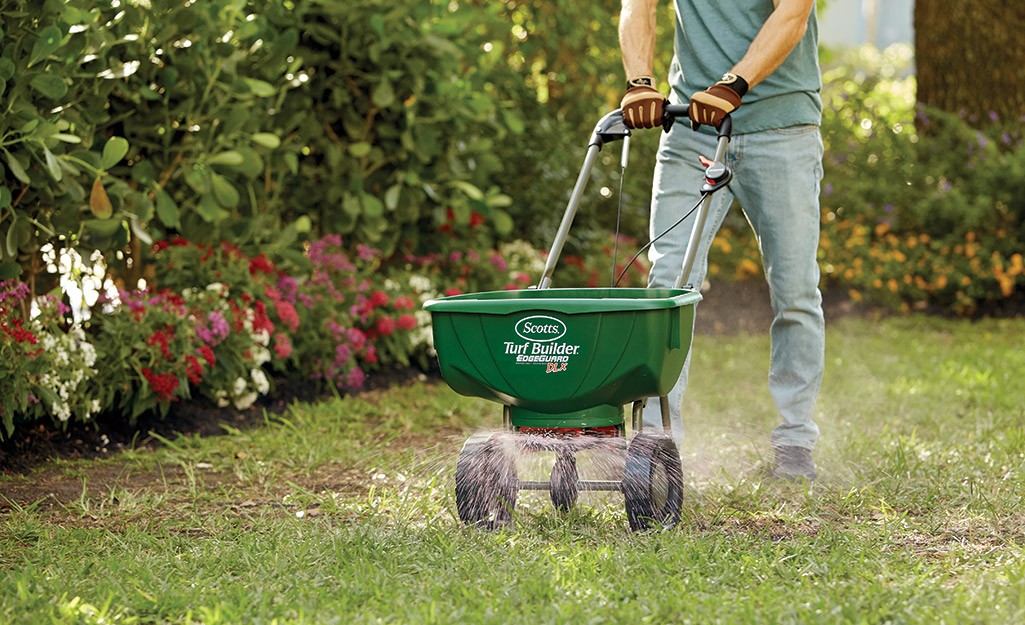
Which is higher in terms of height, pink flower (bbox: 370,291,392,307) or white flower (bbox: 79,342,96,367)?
white flower (bbox: 79,342,96,367)

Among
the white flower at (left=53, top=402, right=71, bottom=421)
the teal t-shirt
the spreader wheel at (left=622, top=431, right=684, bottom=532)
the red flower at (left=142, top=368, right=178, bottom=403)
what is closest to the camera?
the spreader wheel at (left=622, top=431, right=684, bottom=532)

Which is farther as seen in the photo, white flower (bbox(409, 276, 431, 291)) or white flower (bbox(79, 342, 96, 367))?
white flower (bbox(409, 276, 431, 291))

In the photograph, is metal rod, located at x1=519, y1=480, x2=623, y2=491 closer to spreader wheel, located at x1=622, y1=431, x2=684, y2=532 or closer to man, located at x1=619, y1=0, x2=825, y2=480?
spreader wheel, located at x1=622, y1=431, x2=684, y2=532

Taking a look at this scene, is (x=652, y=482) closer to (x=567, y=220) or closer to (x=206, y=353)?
(x=567, y=220)

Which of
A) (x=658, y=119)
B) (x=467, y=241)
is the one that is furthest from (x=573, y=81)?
(x=658, y=119)

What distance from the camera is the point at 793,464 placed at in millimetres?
3062

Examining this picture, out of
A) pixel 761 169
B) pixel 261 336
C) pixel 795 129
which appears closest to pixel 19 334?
pixel 261 336

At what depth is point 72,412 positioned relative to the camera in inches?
135

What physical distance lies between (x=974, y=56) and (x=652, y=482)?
592 centimetres

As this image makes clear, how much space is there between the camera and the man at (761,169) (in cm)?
297

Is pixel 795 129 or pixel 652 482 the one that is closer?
pixel 652 482

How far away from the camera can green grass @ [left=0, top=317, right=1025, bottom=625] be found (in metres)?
2.00

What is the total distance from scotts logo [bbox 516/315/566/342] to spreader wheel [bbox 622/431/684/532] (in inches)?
14.4

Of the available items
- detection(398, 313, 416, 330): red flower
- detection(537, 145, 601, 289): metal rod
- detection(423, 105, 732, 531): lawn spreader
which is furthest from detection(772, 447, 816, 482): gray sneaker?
detection(398, 313, 416, 330): red flower
